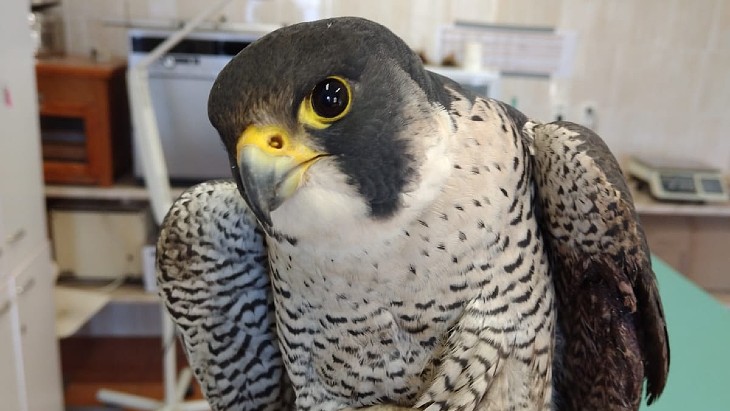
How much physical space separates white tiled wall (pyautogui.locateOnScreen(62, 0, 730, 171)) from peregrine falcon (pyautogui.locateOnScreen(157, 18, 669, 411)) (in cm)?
198

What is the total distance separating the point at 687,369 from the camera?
142 cm

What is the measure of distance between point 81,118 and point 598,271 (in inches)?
79.8

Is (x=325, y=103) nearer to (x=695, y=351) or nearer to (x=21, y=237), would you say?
(x=695, y=351)

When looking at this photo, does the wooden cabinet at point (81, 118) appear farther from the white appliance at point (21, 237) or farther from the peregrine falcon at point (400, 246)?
the peregrine falcon at point (400, 246)

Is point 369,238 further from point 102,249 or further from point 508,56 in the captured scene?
point 508,56

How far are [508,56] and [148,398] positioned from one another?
2156 millimetres

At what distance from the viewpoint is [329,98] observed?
0.59 meters

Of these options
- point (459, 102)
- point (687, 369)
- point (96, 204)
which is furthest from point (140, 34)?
point (687, 369)

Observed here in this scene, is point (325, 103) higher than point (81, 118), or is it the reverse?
point (325, 103)

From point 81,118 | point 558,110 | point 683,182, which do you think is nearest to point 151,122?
point 81,118

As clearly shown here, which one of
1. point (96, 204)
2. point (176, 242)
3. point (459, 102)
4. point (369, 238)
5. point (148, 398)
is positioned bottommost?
point (148, 398)

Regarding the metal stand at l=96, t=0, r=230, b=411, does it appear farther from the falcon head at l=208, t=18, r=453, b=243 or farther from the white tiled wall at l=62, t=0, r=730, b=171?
the falcon head at l=208, t=18, r=453, b=243

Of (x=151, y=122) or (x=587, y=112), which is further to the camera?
(x=587, y=112)

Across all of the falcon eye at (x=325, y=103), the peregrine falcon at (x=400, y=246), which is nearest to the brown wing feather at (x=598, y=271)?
the peregrine falcon at (x=400, y=246)
